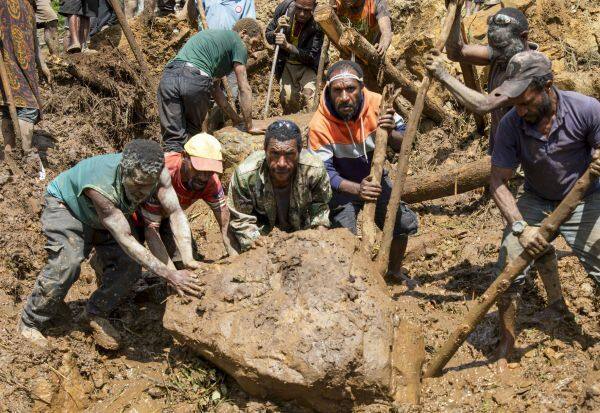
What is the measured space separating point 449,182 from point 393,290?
1285 mm

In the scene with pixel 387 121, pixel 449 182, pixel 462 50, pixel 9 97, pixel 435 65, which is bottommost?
pixel 449 182

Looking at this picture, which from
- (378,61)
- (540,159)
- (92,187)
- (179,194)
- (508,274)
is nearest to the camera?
(508,274)

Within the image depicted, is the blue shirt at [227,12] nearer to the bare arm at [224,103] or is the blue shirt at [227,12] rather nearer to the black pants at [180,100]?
the bare arm at [224,103]

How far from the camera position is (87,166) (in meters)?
5.00

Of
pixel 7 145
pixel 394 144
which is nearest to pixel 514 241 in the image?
pixel 394 144

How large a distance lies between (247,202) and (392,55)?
406 cm

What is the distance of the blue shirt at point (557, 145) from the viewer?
13.9 feet

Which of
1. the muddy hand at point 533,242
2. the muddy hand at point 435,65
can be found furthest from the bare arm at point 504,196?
the muddy hand at point 435,65

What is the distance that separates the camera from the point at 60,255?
5.05 metres

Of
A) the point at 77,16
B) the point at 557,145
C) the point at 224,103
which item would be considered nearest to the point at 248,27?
the point at 224,103

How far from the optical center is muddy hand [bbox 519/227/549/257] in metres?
4.15

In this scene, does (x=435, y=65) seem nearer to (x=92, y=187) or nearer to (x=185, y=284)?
(x=185, y=284)

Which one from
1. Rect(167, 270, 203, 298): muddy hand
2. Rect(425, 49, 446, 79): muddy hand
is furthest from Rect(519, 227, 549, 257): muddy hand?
Rect(167, 270, 203, 298): muddy hand

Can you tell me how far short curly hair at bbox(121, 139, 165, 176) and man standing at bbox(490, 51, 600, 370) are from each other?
2232 millimetres
